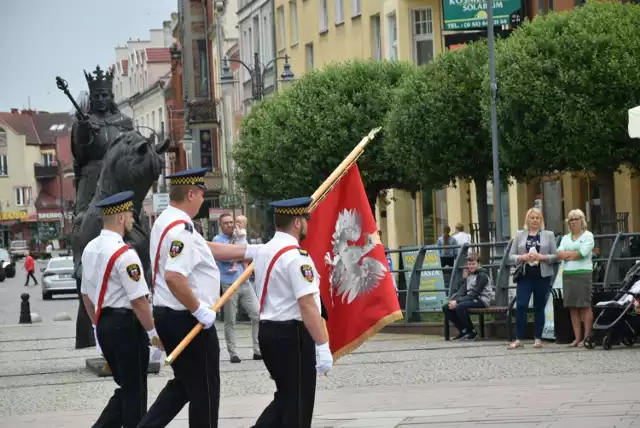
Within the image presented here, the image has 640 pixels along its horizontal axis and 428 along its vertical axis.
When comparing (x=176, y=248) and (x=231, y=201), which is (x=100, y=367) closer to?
(x=176, y=248)

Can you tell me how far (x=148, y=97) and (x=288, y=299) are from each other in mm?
106439

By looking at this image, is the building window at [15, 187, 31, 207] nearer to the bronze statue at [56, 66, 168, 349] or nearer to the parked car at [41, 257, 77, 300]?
the parked car at [41, 257, 77, 300]

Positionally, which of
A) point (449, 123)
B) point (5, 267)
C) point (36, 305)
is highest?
point (449, 123)

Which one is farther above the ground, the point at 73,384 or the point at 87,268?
the point at 87,268

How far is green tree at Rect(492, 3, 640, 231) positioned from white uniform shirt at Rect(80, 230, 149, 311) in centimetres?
2078

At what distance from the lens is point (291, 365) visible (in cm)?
1034

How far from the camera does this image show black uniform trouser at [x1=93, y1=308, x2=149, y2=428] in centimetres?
1120

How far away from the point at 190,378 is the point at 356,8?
45.9m

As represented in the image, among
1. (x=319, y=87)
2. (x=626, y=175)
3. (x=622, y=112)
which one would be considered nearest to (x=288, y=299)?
(x=622, y=112)

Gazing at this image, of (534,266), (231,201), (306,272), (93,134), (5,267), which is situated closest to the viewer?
(306,272)

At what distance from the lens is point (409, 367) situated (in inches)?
731

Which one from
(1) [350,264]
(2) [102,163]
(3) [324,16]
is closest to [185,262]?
(1) [350,264]

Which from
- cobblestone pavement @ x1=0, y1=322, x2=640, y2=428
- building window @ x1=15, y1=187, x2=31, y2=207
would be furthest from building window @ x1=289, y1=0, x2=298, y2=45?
building window @ x1=15, y1=187, x2=31, y2=207

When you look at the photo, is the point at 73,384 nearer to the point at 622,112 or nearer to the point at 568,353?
the point at 568,353
